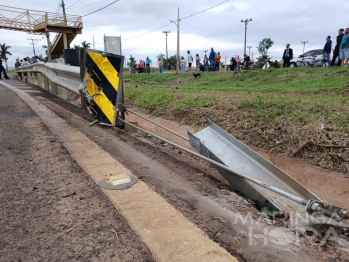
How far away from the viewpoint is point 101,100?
3.67 meters

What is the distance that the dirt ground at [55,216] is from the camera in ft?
3.82

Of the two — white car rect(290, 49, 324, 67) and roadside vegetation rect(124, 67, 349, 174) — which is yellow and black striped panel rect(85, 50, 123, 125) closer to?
roadside vegetation rect(124, 67, 349, 174)

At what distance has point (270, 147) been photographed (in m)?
3.04

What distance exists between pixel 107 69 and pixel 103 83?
212mm

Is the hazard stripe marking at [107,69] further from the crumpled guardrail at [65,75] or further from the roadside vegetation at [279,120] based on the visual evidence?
the roadside vegetation at [279,120]

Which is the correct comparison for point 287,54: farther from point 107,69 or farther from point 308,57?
point 107,69

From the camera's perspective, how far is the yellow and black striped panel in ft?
11.6

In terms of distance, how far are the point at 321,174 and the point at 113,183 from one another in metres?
2.06

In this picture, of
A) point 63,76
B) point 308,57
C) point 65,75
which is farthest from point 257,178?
point 308,57

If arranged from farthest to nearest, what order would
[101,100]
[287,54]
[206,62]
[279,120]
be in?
1. [206,62]
2. [287,54]
3. [101,100]
4. [279,120]

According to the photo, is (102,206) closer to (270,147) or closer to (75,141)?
(75,141)

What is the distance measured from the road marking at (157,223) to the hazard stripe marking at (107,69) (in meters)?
1.59

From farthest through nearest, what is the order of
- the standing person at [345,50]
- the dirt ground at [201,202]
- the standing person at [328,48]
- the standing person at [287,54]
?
1. the standing person at [287,54]
2. the standing person at [328,48]
3. the standing person at [345,50]
4. the dirt ground at [201,202]

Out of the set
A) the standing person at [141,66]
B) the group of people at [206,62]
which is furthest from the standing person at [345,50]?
the standing person at [141,66]
